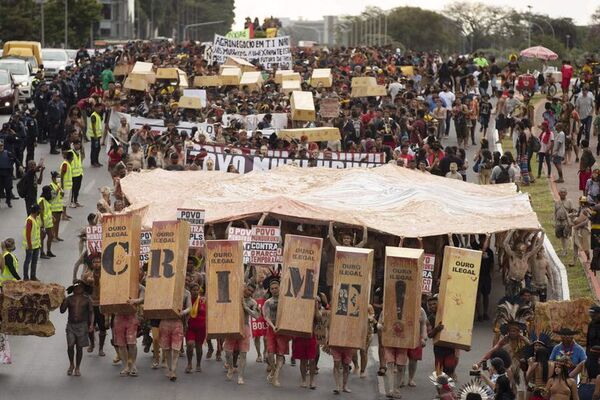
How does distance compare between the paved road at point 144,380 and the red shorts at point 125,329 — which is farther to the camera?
the red shorts at point 125,329

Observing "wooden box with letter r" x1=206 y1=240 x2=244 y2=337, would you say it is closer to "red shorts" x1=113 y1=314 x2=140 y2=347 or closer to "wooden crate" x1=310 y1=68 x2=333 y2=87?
"red shorts" x1=113 y1=314 x2=140 y2=347

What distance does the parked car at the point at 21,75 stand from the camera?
53.8m

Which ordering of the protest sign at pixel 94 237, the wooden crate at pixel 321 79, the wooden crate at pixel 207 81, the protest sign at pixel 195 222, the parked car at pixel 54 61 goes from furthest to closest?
the parked car at pixel 54 61, the wooden crate at pixel 321 79, the wooden crate at pixel 207 81, the protest sign at pixel 195 222, the protest sign at pixel 94 237

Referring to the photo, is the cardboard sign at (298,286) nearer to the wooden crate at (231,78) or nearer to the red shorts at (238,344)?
the red shorts at (238,344)

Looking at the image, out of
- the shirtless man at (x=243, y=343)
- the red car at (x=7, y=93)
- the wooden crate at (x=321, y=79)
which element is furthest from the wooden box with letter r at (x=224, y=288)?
→ the red car at (x=7, y=93)

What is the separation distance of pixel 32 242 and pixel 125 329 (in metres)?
5.31

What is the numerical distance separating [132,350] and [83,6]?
287 feet

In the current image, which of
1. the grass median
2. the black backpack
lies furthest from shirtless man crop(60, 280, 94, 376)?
the black backpack

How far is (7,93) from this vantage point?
1956 inches

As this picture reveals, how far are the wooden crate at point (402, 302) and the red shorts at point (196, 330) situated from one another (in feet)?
8.18

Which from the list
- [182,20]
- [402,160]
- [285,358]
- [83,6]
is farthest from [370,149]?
[182,20]

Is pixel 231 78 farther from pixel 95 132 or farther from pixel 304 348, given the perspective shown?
pixel 304 348

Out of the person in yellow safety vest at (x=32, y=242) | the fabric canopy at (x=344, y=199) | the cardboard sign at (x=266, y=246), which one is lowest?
the person in yellow safety vest at (x=32, y=242)

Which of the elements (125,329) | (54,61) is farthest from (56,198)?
(54,61)
